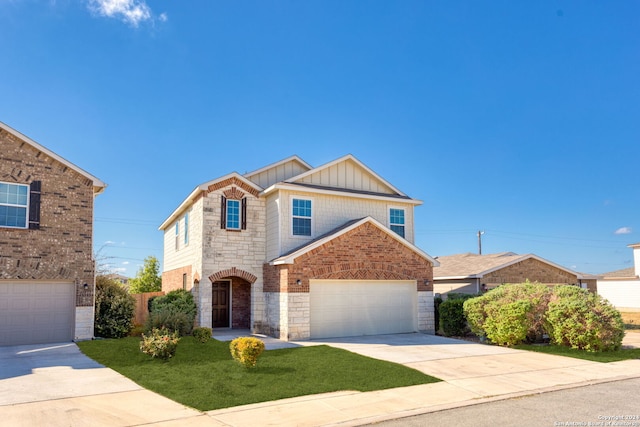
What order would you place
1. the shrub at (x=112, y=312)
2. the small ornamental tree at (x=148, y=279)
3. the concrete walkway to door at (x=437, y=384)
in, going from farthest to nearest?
1. the small ornamental tree at (x=148, y=279)
2. the shrub at (x=112, y=312)
3. the concrete walkway to door at (x=437, y=384)

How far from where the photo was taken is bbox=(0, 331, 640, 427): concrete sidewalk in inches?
305

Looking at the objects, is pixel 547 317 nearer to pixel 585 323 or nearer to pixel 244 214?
pixel 585 323

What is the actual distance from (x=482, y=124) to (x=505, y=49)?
197 inches

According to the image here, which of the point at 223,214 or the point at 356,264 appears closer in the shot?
the point at 356,264

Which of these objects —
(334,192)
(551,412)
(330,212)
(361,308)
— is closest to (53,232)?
(330,212)

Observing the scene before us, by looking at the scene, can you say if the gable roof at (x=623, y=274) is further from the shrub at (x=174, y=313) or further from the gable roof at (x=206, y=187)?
the shrub at (x=174, y=313)

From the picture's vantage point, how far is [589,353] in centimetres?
1451

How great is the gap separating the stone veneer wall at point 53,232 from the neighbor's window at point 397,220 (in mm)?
→ 12865

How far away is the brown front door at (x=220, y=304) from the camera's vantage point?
803 inches

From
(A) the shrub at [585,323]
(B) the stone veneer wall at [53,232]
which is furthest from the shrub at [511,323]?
(B) the stone veneer wall at [53,232]

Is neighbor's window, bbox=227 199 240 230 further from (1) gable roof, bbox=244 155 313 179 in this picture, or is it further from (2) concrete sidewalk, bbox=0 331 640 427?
(2) concrete sidewalk, bbox=0 331 640 427

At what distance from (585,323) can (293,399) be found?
422 inches

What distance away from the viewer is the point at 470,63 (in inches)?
800

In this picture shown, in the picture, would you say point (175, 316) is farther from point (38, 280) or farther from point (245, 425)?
point (245, 425)
